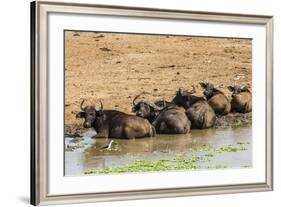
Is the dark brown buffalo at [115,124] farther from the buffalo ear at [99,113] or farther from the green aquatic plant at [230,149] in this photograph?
the green aquatic plant at [230,149]

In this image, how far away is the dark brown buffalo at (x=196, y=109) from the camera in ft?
6.04

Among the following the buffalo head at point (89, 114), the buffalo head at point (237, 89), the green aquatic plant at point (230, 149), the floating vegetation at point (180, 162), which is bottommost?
the floating vegetation at point (180, 162)

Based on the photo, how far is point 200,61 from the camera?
1.87 meters

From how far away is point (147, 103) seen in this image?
1.80m

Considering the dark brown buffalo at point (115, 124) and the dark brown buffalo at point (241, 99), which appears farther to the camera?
the dark brown buffalo at point (241, 99)

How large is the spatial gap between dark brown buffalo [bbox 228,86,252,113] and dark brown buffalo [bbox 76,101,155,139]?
0.88 ft

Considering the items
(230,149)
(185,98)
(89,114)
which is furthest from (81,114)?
(230,149)

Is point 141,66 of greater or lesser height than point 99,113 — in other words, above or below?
above

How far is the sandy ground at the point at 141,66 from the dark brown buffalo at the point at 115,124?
17 millimetres

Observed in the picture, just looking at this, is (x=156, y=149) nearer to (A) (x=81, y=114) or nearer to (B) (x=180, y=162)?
(B) (x=180, y=162)

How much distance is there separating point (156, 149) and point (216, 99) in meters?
0.23

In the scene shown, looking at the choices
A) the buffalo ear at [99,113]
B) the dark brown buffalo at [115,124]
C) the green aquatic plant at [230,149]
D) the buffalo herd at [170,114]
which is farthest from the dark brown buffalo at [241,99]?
the buffalo ear at [99,113]

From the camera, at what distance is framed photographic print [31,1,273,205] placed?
1685 millimetres

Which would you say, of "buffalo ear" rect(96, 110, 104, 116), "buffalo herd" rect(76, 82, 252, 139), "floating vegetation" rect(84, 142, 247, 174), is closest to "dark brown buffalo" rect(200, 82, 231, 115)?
"buffalo herd" rect(76, 82, 252, 139)
